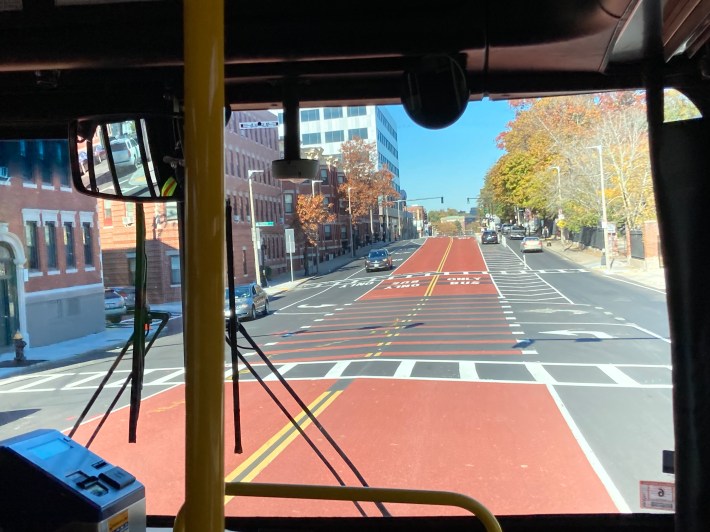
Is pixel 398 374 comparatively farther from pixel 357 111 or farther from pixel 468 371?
pixel 357 111

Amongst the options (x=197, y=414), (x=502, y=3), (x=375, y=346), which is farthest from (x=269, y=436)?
(x=197, y=414)

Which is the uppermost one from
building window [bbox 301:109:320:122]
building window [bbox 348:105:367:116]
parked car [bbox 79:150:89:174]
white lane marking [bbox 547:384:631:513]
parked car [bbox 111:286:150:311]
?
building window [bbox 348:105:367:116]

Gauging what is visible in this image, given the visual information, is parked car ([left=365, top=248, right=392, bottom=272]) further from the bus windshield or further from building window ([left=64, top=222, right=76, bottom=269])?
building window ([left=64, top=222, right=76, bottom=269])

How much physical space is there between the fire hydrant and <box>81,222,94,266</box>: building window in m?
0.61

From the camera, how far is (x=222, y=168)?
34.0 inches

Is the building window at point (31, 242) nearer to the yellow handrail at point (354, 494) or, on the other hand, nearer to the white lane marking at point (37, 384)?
the white lane marking at point (37, 384)

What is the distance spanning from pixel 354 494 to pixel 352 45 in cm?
158

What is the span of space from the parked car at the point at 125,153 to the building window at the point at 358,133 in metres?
1.07

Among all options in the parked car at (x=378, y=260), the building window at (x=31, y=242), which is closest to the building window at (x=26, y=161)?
the building window at (x=31, y=242)

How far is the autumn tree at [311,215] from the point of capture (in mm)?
3393

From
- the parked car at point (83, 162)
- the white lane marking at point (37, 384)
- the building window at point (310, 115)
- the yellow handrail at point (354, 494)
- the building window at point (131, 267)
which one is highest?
the building window at point (310, 115)

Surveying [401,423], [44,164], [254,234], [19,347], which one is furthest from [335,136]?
[401,423]

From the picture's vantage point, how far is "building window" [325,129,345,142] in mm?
2838

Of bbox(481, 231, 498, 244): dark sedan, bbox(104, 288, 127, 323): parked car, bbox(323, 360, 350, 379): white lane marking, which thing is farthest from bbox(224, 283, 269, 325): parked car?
bbox(481, 231, 498, 244): dark sedan
